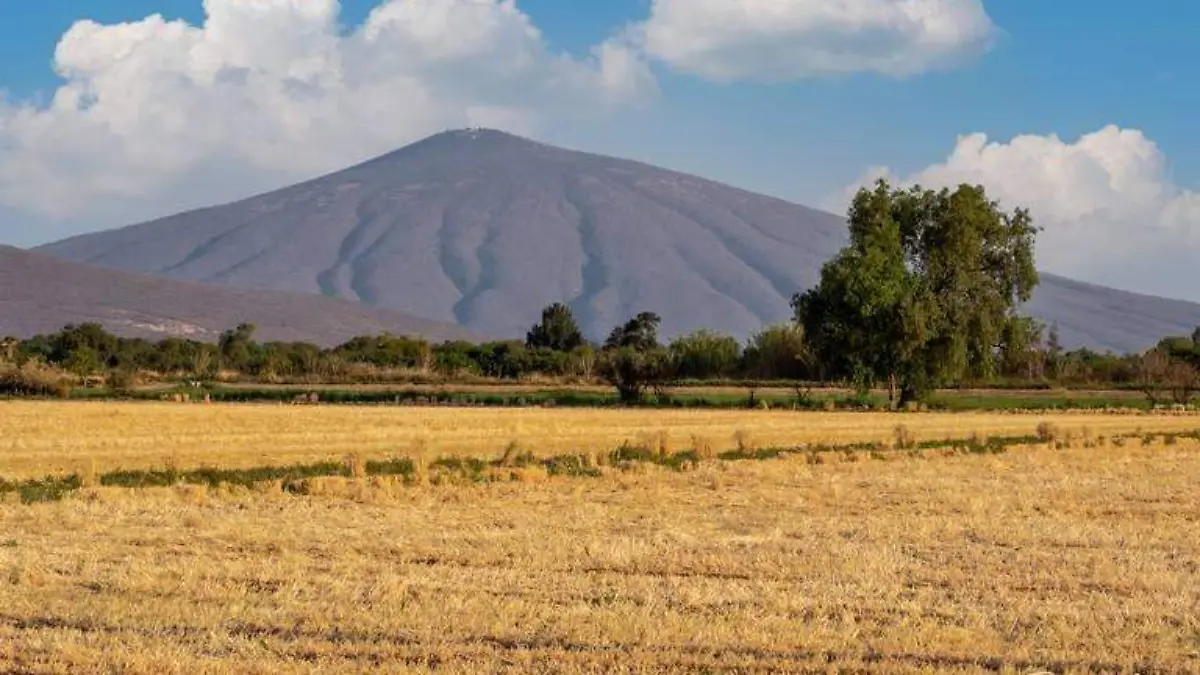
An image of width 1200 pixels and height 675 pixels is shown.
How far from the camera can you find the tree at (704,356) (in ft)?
318

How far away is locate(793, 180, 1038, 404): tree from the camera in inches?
2569

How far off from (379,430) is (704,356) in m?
58.3

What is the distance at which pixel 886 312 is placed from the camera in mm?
65500

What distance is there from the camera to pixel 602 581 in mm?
14945

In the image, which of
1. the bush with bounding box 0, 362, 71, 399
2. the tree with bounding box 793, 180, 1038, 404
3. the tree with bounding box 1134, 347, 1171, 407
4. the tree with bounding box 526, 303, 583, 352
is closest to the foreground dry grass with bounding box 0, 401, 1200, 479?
the tree with bounding box 793, 180, 1038, 404

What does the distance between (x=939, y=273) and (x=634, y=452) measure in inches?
1411

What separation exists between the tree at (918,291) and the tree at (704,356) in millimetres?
26657

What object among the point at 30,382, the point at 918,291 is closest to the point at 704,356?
the point at 918,291

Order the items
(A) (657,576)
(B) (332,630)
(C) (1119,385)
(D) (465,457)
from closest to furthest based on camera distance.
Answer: (B) (332,630) < (A) (657,576) < (D) (465,457) < (C) (1119,385)

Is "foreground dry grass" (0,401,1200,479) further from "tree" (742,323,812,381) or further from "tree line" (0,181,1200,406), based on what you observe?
"tree" (742,323,812,381)

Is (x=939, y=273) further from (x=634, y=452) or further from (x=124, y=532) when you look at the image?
(x=124, y=532)

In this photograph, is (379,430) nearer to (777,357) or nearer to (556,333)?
(777,357)

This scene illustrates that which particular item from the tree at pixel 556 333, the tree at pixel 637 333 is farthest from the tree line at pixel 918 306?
the tree at pixel 556 333

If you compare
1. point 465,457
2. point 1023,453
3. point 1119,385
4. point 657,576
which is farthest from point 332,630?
point 1119,385
